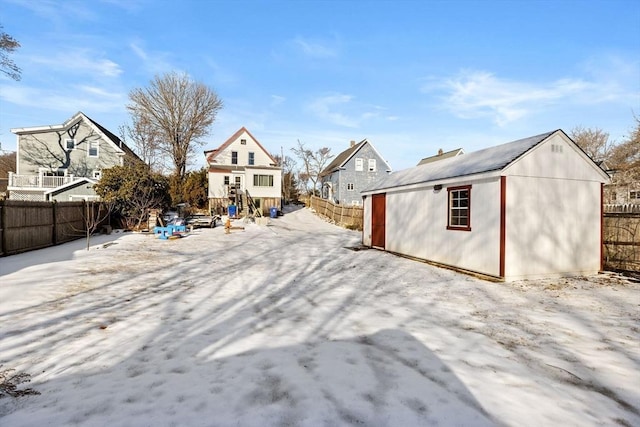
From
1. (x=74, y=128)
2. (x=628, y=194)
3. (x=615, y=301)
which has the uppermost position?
(x=74, y=128)

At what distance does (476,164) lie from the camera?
9906mm

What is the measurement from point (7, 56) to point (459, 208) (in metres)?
21.5

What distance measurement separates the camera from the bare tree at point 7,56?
15523mm

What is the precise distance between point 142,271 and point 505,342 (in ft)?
28.8

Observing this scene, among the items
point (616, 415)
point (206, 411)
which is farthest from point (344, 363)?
point (616, 415)

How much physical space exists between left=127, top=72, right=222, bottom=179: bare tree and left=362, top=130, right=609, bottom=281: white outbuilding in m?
30.4

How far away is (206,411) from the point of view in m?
2.82

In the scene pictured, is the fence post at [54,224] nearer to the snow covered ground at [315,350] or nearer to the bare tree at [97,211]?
the bare tree at [97,211]

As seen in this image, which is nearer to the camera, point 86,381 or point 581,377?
point 86,381

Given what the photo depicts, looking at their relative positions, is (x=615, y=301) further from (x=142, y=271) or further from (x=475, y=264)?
(x=142, y=271)

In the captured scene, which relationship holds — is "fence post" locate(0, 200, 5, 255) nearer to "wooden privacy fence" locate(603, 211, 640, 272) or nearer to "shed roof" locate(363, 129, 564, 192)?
"shed roof" locate(363, 129, 564, 192)

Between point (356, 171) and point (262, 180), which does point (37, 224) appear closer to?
point (262, 180)

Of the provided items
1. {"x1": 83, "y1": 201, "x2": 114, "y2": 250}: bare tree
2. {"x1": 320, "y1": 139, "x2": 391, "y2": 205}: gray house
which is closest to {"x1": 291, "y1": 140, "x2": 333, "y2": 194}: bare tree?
{"x1": 320, "y1": 139, "x2": 391, "y2": 205}: gray house

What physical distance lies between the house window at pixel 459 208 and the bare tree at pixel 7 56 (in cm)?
2080
